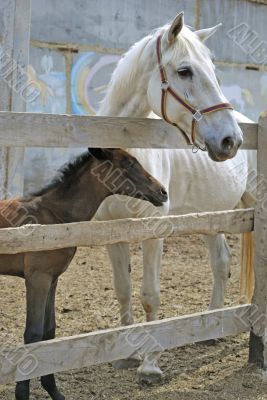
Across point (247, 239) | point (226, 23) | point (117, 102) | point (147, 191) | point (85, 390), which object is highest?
point (226, 23)

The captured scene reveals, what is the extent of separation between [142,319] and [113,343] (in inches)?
71.4

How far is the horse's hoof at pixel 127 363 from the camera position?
440 centimetres

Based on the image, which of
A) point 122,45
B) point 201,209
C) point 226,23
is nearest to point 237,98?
point 226,23

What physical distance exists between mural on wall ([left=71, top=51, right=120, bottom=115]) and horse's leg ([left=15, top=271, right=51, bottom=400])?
5.95m

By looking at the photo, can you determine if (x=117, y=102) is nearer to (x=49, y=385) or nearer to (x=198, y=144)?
(x=198, y=144)

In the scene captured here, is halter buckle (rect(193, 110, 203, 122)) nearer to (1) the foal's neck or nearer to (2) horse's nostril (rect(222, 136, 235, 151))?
(2) horse's nostril (rect(222, 136, 235, 151))

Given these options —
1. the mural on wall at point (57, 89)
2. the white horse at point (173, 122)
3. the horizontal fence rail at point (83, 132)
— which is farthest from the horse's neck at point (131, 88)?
the mural on wall at point (57, 89)

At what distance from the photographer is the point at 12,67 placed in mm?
6660

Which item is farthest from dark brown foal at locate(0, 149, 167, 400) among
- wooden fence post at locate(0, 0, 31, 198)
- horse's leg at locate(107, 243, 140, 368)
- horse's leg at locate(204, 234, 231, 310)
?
wooden fence post at locate(0, 0, 31, 198)

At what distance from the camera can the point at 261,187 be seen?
13.4ft

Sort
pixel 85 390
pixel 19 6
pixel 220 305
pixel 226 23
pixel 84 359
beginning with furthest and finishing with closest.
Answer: pixel 226 23 < pixel 19 6 < pixel 220 305 < pixel 85 390 < pixel 84 359

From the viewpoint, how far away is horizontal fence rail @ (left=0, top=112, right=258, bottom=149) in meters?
3.11

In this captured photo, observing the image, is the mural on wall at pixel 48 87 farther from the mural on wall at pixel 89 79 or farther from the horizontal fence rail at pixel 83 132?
the horizontal fence rail at pixel 83 132

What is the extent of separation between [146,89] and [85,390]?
193cm
